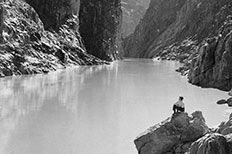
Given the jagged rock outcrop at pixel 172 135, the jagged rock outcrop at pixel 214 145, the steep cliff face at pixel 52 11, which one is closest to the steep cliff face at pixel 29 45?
the steep cliff face at pixel 52 11

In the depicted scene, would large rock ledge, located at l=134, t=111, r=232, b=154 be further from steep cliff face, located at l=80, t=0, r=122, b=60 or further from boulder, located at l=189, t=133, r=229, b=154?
steep cliff face, located at l=80, t=0, r=122, b=60

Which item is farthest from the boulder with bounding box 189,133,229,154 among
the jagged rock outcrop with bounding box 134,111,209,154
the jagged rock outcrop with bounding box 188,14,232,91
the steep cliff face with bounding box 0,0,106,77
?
the steep cliff face with bounding box 0,0,106,77

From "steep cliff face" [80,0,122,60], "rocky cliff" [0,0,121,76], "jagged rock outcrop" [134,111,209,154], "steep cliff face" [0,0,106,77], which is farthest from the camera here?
"steep cliff face" [80,0,122,60]

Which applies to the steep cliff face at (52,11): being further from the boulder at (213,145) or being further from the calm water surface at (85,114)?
the boulder at (213,145)

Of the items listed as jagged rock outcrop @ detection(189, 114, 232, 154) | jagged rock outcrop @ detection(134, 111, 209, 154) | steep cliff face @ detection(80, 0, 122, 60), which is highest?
steep cliff face @ detection(80, 0, 122, 60)

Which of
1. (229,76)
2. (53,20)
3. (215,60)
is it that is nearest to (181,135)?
(229,76)

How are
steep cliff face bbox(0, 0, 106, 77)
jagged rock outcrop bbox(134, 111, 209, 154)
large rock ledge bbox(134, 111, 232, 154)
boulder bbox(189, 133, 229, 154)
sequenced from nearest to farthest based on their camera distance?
boulder bbox(189, 133, 229, 154)
large rock ledge bbox(134, 111, 232, 154)
jagged rock outcrop bbox(134, 111, 209, 154)
steep cliff face bbox(0, 0, 106, 77)
